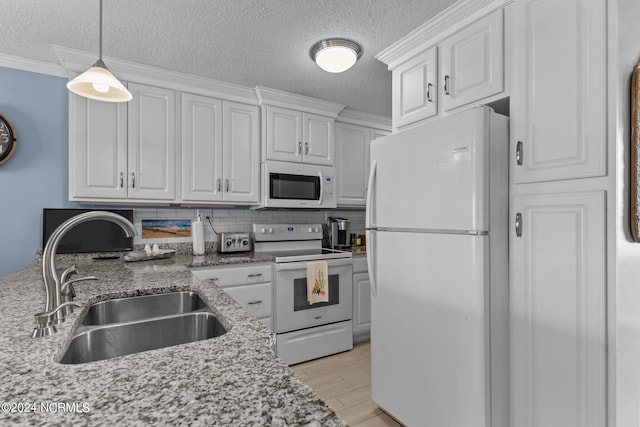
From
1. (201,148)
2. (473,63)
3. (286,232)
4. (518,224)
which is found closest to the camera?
(518,224)

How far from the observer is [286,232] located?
319 cm

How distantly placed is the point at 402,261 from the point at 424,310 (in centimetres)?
28

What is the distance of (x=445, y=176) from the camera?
156 centimetres

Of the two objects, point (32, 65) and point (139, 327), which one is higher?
point (32, 65)

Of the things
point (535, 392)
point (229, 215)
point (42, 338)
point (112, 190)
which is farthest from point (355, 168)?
point (42, 338)

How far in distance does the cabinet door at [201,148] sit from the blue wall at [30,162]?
34.5 inches

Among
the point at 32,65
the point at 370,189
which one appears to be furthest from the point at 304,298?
the point at 32,65

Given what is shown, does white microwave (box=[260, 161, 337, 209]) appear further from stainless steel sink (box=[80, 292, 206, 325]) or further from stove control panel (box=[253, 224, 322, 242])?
stainless steel sink (box=[80, 292, 206, 325])

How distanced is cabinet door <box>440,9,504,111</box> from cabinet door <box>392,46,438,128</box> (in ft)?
0.21

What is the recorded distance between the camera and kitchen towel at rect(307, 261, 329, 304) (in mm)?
2750

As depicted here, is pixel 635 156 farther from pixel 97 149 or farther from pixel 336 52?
pixel 97 149

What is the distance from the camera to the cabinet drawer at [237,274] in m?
2.39

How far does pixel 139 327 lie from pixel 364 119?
10.3 feet

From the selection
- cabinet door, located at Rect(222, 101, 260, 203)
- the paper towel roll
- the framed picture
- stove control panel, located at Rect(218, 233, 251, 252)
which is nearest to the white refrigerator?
the framed picture
